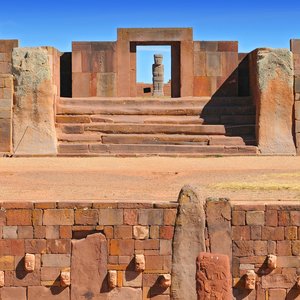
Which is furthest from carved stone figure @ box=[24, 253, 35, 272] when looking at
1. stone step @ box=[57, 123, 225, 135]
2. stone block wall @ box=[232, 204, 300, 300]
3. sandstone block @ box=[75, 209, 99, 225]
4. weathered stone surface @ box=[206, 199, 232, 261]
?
stone step @ box=[57, 123, 225, 135]

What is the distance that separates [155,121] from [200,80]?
8.46 ft

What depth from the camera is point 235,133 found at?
15.0 metres

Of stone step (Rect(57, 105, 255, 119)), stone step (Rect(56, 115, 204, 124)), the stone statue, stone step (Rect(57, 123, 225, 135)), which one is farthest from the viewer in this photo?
the stone statue

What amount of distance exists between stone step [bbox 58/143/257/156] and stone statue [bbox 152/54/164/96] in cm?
1971

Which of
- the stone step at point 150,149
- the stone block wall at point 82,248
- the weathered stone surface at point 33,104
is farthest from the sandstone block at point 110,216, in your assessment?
the weathered stone surface at point 33,104

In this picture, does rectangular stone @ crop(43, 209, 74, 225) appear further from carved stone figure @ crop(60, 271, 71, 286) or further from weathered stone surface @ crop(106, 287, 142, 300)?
weathered stone surface @ crop(106, 287, 142, 300)

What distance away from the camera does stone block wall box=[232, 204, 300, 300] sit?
823 centimetres

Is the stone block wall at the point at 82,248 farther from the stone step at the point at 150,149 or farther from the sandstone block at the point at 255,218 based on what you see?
the stone step at the point at 150,149

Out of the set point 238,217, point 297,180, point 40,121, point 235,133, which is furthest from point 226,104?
point 238,217

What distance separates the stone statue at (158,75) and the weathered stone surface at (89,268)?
2587cm

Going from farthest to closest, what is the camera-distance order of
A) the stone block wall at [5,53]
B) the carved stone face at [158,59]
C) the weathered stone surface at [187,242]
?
the carved stone face at [158,59], the stone block wall at [5,53], the weathered stone surface at [187,242]

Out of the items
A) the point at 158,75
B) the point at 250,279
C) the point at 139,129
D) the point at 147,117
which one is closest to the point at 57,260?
the point at 250,279

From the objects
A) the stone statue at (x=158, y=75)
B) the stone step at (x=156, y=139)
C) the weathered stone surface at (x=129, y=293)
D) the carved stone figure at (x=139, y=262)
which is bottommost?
the weathered stone surface at (x=129, y=293)

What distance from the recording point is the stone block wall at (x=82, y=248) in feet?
27.1
